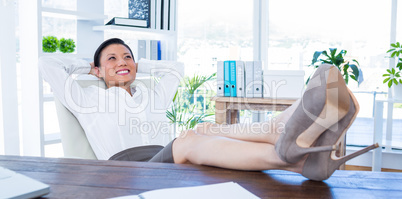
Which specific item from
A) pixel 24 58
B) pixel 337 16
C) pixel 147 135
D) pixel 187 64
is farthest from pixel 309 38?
pixel 24 58

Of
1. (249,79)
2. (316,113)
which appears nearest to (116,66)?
(249,79)

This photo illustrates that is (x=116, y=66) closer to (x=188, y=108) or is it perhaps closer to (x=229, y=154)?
(x=229, y=154)

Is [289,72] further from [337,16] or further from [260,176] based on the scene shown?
[260,176]

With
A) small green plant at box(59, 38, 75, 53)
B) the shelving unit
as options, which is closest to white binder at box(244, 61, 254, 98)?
the shelving unit

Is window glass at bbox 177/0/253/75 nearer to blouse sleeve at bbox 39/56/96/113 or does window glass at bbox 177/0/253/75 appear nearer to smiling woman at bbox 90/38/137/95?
smiling woman at bbox 90/38/137/95

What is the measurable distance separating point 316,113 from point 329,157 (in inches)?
5.3

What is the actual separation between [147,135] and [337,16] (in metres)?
2.60

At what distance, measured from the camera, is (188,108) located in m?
3.97

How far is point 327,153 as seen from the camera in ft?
3.59

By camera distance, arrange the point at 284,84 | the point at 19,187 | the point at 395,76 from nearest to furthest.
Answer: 1. the point at 19,187
2. the point at 284,84
3. the point at 395,76

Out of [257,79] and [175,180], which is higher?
[257,79]

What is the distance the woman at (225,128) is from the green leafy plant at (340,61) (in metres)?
1.90

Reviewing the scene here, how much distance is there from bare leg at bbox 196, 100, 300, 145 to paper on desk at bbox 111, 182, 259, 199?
39cm

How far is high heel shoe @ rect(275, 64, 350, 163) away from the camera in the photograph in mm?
1103
